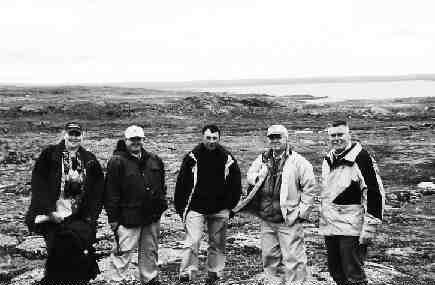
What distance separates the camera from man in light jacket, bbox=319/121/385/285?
20.8ft

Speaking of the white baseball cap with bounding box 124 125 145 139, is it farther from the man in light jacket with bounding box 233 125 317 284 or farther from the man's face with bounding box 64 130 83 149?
the man in light jacket with bounding box 233 125 317 284

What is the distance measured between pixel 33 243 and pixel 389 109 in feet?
129

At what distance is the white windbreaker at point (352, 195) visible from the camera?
634 cm

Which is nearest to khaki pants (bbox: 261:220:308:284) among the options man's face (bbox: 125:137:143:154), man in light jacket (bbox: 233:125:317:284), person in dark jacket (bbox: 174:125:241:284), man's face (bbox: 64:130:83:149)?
man in light jacket (bbox: 233:125:317:284)

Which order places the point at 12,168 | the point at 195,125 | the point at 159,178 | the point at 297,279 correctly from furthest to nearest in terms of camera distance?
the point at 195,125 < the point at 12,168 < the point at 159,178 < the point at 297,279

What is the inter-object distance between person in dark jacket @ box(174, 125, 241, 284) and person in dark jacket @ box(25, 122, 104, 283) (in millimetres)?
1450

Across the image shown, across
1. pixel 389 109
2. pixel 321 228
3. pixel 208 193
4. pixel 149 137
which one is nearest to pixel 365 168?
pixel 321 228

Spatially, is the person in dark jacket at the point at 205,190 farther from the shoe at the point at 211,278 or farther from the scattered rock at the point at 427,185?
the scattered rock at the point at 427,185

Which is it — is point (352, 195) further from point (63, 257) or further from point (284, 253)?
point (63, 257)

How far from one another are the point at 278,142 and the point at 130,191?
201 centimetres

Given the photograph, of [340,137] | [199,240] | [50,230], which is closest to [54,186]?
[50,230]

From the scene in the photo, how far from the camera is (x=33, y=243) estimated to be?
416 inches

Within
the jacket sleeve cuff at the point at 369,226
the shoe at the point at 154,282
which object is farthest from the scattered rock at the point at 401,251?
the shoe at the point at 154,282

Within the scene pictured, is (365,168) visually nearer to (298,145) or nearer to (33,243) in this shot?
(33,243)
